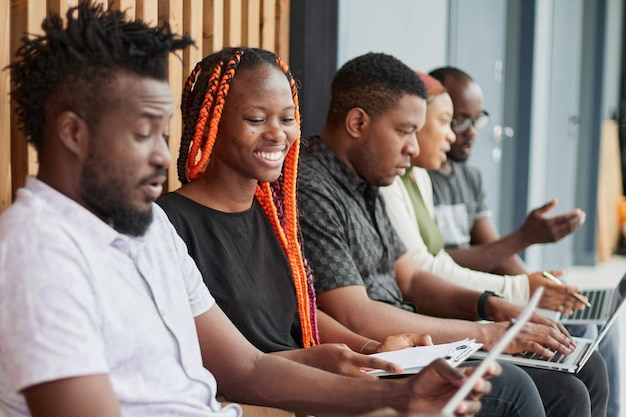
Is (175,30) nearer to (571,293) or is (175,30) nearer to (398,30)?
(571,293)

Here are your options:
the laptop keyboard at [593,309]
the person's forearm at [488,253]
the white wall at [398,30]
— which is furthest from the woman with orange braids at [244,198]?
the person's forearm at [488,253]

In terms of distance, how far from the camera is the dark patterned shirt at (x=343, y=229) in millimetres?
2338

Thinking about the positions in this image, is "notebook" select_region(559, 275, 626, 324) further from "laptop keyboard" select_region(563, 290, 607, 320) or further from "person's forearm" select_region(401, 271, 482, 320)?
"person's forearm" select_region(401, 271, 482, 320)

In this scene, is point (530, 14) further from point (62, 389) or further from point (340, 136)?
point (62, 389)

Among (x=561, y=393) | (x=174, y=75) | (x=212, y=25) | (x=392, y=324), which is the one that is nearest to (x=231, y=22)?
(x=212, y=25)

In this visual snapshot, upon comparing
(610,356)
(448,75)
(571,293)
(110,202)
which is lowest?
(610,356)

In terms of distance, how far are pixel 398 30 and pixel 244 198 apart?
2.16 m

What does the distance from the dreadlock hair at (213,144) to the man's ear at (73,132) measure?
0.71 meters

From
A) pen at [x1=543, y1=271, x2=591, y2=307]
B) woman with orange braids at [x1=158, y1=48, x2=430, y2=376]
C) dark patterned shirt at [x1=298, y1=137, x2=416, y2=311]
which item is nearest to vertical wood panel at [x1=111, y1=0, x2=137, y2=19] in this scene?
woman with orange braids at [x1=158, y1=48, x2=430, y2=376]

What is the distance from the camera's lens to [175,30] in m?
2.36

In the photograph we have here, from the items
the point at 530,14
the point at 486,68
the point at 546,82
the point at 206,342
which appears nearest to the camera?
the point at 206,342

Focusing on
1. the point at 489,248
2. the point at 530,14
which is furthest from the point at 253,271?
Result: the point at 530,14

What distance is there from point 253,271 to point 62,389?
0.88 m

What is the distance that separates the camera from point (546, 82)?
632cm
